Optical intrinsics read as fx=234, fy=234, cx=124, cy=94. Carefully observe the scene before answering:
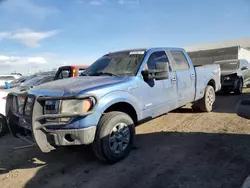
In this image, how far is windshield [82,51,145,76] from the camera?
4668 millimetres

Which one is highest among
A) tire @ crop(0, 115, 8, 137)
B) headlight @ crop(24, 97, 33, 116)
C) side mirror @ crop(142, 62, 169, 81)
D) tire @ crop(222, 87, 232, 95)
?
side mirror @ crop(142, 62, 169, 81)

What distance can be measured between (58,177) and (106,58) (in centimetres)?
284

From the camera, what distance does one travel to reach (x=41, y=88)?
399cm

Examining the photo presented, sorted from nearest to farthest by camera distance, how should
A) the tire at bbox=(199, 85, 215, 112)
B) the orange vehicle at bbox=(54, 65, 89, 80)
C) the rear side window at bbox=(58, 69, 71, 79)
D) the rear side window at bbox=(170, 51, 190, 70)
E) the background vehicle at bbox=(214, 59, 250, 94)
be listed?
the rear side window at bbox=(170, 51, 190, 70) < the tire at bbox=(199, 85, 215, 112) < the orange vehicle at bbox=(54, 65, 89, 80) < the rear side window at bbox=(58, 69, 71, 79) < the background vehicle at bbox=(214, 59, 250, 94)

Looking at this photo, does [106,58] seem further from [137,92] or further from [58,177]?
[58,177]

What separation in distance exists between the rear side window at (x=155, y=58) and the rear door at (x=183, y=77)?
0.30m

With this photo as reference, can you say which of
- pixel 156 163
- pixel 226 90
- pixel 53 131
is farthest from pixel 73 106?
pixel 226 90

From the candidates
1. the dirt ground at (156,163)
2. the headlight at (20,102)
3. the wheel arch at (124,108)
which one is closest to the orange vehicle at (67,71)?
the dirt ground at (156,163)

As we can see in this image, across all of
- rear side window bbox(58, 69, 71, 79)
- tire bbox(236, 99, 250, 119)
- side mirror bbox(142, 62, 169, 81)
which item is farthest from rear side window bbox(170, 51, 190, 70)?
rear side window bbox(58, 69, 71, 79)

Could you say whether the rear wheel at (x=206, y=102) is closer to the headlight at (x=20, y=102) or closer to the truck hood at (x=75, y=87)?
the truck hood at (x=75, y=87)

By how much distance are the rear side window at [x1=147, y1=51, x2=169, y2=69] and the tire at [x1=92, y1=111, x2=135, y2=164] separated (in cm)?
136

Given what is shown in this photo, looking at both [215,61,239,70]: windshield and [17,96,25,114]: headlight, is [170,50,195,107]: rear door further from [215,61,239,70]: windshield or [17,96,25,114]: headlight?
[215,61,239,70]: windshield

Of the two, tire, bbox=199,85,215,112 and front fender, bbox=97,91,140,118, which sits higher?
front fender, bbox=97,91,140,118

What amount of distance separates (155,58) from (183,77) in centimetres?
101
